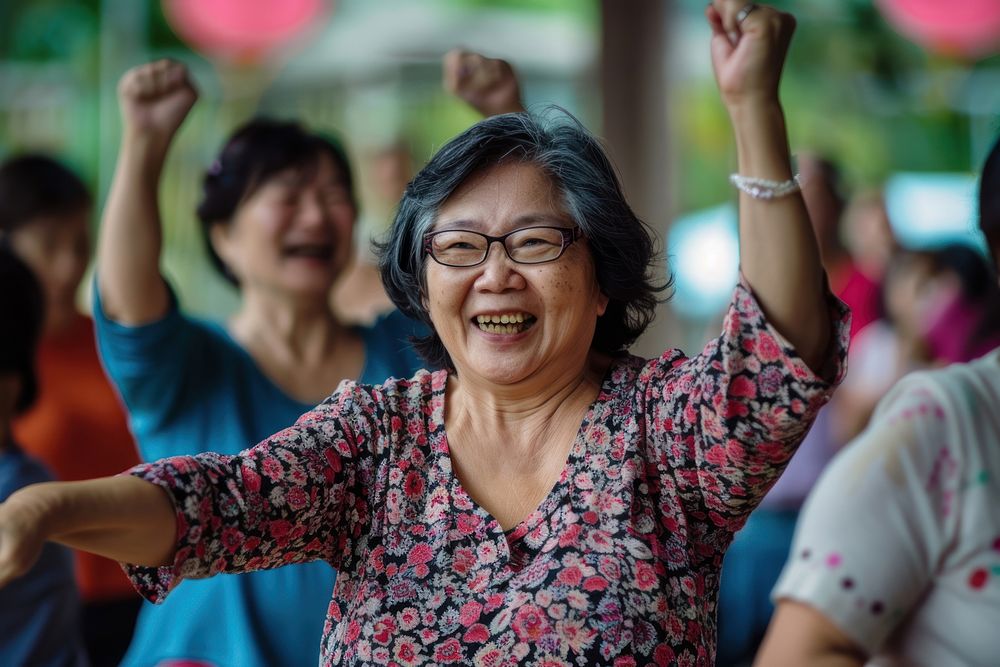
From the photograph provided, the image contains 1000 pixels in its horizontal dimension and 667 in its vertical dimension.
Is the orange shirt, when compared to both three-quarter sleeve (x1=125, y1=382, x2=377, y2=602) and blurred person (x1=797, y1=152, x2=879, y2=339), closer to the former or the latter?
three-quarter sleeve (x1=125, y1=382, x2=377, y2=602)

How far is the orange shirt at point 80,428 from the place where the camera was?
3.17 metres

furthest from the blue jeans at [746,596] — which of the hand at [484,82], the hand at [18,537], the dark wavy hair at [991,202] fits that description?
the hand at [18,537]

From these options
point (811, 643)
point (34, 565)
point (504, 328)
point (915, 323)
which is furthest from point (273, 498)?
point (915, 323)

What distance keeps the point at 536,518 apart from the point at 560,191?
0.46 meters

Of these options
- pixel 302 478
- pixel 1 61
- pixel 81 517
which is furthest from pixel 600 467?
pixel 1 61

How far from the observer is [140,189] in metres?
2.35

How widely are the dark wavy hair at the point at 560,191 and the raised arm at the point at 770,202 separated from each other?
0.35m

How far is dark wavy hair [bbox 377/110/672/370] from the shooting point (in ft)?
5.61

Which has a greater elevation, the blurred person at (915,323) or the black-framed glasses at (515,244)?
the black-framed glasses at (515,244)

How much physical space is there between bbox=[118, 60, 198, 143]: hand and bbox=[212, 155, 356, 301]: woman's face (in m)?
0.40

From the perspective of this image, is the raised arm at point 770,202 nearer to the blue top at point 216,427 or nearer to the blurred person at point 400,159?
the blurred person at point 400,159

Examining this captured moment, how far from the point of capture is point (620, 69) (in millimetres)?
4438

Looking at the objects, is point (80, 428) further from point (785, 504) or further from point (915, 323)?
point (915, 323)

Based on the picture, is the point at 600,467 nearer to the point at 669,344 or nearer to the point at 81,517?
the point at 81,517
